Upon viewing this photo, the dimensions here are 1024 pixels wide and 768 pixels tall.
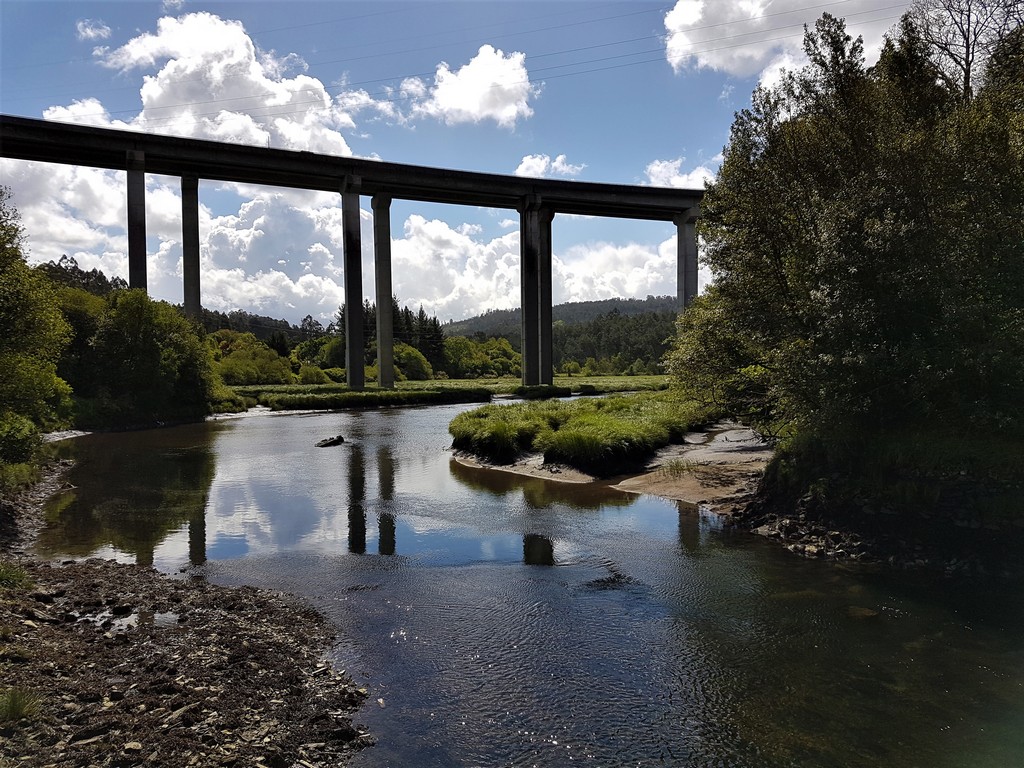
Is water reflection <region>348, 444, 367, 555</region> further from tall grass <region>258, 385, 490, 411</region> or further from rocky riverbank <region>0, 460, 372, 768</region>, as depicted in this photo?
tall grass <region>258, 385, 490, 411</region>

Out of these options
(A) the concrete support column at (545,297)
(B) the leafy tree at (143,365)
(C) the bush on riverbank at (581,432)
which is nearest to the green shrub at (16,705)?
(C) the bush on riverbank at (581,432)

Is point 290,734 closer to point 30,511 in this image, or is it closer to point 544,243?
point 30,511

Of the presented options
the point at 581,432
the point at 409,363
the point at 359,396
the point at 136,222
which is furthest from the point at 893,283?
the point at 409,363

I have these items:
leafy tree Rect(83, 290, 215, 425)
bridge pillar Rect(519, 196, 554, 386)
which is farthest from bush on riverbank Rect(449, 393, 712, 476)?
bridge pillar Rect(519, 196, 554, 386)

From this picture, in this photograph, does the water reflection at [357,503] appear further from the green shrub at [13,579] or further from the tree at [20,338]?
the tree at [20,338]

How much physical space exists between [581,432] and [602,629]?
14.6 m

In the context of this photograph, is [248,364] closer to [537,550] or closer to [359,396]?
[359,396]

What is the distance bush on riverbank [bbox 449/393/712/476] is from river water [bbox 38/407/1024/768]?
4.17 meters

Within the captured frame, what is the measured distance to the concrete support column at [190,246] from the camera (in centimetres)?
6134

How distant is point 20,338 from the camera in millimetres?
16250

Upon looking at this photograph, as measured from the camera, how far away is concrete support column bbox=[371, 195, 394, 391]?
71875mm

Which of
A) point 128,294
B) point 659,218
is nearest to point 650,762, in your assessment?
point 128,294

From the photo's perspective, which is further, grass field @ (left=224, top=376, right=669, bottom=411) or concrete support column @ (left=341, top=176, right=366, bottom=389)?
concrete support column @ (left=341, top=176, right=366, bottom=389)

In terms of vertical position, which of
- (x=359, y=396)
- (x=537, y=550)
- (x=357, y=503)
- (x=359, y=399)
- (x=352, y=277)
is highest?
(x=352, y=277)
